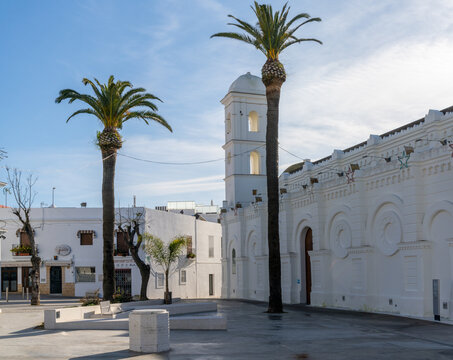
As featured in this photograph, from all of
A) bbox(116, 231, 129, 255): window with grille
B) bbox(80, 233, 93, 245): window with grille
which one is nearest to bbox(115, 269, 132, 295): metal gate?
bbox(116, 231, 129, 255): window with grille

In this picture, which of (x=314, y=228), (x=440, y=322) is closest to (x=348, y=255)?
(x=314, y=228)

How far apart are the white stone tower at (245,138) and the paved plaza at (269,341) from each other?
78.1ft

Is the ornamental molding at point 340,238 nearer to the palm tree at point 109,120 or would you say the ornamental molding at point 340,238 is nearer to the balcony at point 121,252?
the palm tree at point 109,120

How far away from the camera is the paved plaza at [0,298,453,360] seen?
13.9m

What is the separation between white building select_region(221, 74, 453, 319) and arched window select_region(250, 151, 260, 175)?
354 cm

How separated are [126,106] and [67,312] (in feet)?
36.6

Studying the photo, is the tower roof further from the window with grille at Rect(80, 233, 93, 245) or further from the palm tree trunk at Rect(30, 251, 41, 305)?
the palm tree trunk at Rect(30, 251, 41, 305)

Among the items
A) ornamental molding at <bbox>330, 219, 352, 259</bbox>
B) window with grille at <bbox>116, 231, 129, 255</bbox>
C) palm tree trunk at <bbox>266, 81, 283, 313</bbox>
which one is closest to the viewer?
palm tree trunk at <bbox>266, 81, 283, 313</bbox>

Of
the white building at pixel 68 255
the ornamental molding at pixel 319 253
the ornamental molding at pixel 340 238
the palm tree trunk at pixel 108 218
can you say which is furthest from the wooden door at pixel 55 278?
the ornamental molding at pixel 340 238

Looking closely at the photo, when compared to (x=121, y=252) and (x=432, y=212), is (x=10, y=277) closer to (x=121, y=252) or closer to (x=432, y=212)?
(x=121, y=252)

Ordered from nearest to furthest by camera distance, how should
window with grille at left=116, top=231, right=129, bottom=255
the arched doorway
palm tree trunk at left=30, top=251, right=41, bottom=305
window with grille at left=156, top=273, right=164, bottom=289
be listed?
the arched doorway → palm tree trunk at left=30, top=251, right=41, bottom=305 → window with grille at left=116, top=231, right=129, bottom=255 → window with grille at left=156, top=273, right=164, bottom=289

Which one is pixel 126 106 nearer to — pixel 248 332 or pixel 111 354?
pixel 248 332

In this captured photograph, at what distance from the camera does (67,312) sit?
2153 centimetres

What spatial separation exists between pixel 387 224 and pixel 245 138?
21553 millimetres
